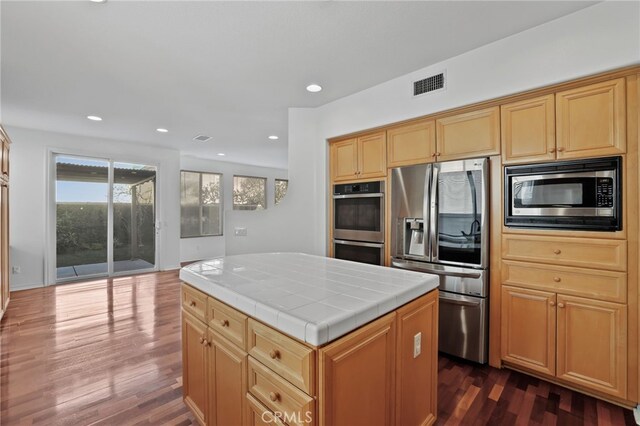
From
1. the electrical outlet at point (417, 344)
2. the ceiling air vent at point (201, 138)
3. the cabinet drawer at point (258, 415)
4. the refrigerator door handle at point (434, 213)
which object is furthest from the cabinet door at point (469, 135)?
the ceiling air vent at point (201, 138)

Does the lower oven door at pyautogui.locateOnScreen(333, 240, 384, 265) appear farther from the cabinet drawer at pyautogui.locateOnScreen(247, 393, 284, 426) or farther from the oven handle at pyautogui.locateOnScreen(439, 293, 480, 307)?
the cabinet drawer at pyautogui.locateOnScreen(247, 393, 284, 426)

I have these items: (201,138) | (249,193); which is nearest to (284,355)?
(201,138)

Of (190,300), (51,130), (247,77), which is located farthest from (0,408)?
(51,130)

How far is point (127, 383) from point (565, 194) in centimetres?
347

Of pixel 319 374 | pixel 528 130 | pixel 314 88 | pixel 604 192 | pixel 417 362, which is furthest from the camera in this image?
pixel 314 88

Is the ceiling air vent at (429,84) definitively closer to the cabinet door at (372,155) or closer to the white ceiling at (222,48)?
the white ceiling at (222,48)

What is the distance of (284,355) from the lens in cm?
105

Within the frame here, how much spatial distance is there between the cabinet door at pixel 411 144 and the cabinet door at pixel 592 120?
3.03 ft

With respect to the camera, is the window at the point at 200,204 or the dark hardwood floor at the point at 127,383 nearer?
the dark hardwood floor at the point at 127,383

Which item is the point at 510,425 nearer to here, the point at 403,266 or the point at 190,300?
the point at 403,266

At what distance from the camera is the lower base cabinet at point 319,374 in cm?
98

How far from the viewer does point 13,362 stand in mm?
2445

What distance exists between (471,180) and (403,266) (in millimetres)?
1002

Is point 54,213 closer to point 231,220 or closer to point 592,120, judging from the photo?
point 231,220
